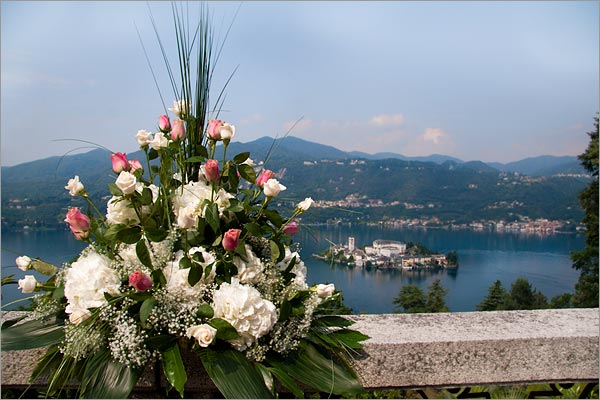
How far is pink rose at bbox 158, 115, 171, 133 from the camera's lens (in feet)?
4.95

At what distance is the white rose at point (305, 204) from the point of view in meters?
1.43

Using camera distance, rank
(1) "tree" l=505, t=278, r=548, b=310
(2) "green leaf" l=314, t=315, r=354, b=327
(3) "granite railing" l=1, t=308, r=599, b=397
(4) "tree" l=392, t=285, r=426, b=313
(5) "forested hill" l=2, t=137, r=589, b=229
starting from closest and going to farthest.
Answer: (2) "green leaf" l=314, t=315, r=354, b=327 → (3) "granite railing" l=1, t=308, r=599, b=397 → (4) "tree" l=392, t=285, r=426, b=313 → (1) "tree" l=505, t=278, r=548, b=310 → (5) "forested hill" l=2, t=137, r=589, b=229

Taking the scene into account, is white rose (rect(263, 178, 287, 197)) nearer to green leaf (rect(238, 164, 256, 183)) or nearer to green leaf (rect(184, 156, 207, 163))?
green leaf (rect(238, 164, 256, 183))

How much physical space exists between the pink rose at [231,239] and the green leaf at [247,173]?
256 mm

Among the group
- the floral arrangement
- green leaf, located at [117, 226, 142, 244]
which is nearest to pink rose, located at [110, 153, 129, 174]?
the floral arrangement

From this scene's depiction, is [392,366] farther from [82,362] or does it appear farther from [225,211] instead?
[82,362]

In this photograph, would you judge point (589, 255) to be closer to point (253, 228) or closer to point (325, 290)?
point (325, 290)

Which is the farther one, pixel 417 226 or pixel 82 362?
pixel 417 226

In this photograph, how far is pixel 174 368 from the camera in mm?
1246

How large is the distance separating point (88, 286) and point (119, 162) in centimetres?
37

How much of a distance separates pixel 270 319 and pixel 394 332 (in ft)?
2.44

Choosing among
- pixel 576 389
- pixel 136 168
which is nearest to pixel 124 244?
pixel 136 168

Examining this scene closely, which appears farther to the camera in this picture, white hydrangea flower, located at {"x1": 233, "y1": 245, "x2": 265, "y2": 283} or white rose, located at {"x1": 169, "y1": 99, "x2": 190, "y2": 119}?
white rose, located at {"x1": 169, "y1": 99, "x2": 190, "y2": 119}

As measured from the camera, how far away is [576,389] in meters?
1.89
